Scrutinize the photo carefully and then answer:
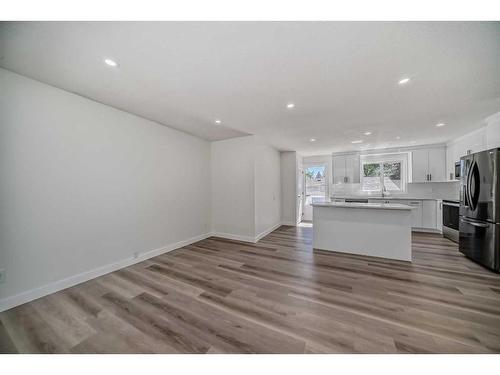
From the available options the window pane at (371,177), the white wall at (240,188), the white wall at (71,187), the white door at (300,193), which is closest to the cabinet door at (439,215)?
the window pane at (371,177)

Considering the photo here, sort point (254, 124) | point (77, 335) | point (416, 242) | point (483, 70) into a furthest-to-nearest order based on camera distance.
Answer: point (416, 242) < point (254, 124) < point (483, 70) < point (77, 335)

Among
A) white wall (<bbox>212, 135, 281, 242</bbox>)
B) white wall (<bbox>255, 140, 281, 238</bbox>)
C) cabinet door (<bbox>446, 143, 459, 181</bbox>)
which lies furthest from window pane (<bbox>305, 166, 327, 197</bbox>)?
cabinet door (<bbox>446, 143, 459, 181</bbox>)

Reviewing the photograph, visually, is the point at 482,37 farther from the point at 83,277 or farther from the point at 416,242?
the point at 83,277

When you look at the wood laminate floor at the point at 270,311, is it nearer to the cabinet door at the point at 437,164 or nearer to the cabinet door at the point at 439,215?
the cabinet door at the point at 439,215

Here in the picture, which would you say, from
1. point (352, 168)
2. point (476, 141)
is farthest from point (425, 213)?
point (352, 168)

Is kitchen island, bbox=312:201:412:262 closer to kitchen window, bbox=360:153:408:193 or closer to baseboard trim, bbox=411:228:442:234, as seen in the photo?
baseboard trim, bbox=411:228:442:234

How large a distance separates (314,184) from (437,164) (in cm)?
344

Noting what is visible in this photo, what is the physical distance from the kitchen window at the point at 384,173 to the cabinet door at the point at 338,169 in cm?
60

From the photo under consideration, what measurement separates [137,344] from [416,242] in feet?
18.0

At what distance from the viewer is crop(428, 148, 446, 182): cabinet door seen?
5059 mm

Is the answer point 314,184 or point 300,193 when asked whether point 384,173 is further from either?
point 300,193

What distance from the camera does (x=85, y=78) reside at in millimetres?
2020

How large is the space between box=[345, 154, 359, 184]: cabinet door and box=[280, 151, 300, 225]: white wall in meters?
1.71

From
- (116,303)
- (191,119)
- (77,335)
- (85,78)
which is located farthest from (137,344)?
(191,119)
